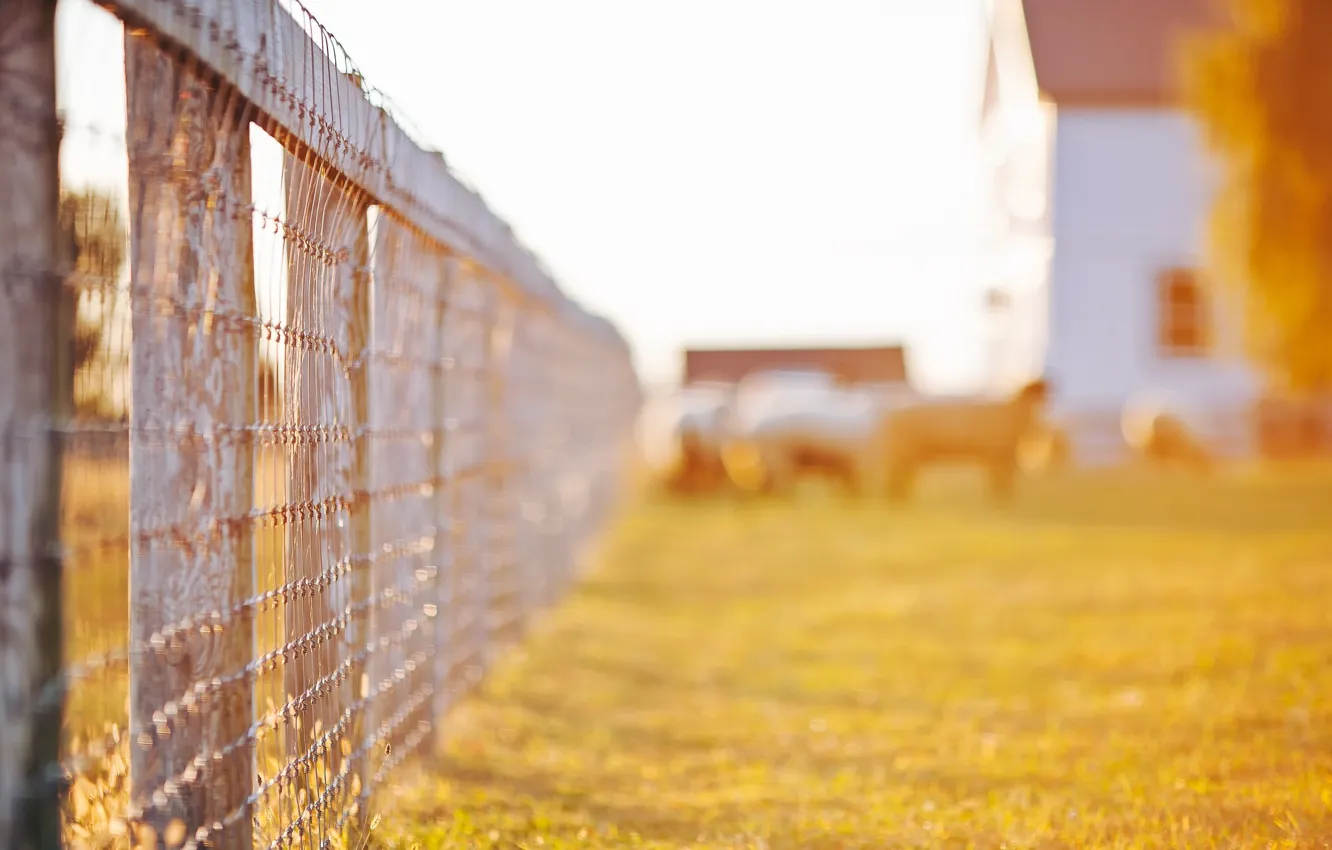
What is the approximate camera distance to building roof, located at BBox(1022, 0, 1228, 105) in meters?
25.3

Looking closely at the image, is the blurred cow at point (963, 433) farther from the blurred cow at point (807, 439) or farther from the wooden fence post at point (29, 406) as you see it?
the wooden fence post at point (29, 406)

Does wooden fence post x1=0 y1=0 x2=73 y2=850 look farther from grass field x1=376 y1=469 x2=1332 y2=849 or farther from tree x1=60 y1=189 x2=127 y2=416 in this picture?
grass field x1=376 y1=469 x2=1332 y2=849

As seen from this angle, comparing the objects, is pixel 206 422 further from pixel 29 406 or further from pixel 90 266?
pixel 29 406

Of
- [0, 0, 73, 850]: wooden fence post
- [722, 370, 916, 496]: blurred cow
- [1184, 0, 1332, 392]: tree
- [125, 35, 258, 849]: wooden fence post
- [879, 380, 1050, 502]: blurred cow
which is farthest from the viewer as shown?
[1184, 0, 1332, 392]: tree

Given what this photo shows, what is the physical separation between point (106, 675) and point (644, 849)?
61.7 inches

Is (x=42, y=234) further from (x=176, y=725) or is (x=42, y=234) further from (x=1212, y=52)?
(x=1212, y=52)

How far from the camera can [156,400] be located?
2.49 m

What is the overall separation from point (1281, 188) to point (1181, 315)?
19.7 feet

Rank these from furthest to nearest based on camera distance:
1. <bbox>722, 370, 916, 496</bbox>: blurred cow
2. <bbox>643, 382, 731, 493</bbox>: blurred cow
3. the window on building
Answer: the window on building < <bbox>643, 382, 731, 493</bbox>: blurred cow < <bbox>722, 370, 916, 496</bbox>: blurred cow

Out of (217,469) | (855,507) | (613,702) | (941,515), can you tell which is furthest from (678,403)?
(217,469)

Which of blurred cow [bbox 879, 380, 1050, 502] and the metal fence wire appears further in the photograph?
blurred cow [bbox 879, 380, 1050, 502]

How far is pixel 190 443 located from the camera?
256 centimetres

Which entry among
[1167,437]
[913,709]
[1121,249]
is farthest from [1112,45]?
[913,709]

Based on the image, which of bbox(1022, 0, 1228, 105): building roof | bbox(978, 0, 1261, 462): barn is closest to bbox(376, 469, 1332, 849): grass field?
bbox(978, 0, 1261, 462): barn
